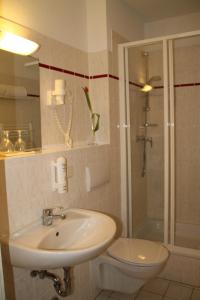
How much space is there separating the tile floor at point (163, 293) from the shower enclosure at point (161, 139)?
307 millimetres

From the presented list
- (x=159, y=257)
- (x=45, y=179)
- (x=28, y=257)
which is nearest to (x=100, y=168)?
(x=45, y=179)

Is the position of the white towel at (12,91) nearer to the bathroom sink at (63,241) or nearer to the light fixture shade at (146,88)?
the bathroom sink at (63,241)

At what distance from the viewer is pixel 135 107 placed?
2729mm

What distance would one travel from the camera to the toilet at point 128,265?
186cm

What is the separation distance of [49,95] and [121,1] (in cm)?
142

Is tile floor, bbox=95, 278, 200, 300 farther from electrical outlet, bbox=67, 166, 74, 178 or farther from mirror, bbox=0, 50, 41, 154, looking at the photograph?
mirror, bbox=0, 50, 41, 154

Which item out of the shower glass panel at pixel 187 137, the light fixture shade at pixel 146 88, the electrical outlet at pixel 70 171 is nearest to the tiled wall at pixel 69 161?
the electrical outlet at pixel 70 171

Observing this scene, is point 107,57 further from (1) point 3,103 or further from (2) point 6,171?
(2) point 6,171

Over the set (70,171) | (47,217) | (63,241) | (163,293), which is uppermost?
(70,171)

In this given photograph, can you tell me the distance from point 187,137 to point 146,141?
540 millimetres

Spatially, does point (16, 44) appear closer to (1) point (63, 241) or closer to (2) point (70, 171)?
(2) point (70, 171)

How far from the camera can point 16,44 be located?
1515mm

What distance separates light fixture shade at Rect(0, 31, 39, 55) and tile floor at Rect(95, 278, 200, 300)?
2013mm

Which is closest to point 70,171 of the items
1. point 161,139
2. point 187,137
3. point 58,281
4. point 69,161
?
point 69,161
